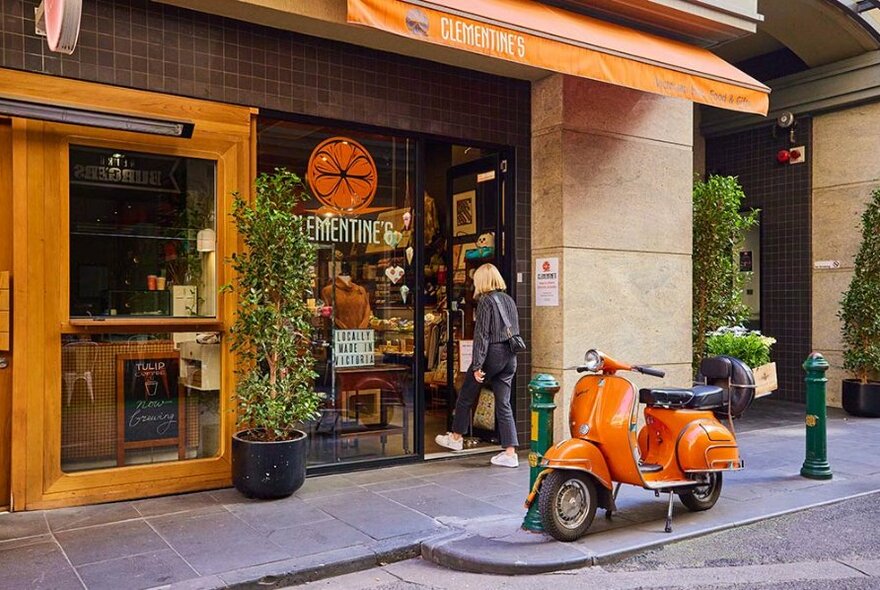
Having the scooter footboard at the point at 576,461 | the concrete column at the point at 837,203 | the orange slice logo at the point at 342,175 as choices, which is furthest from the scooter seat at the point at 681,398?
the concrete column at the point at 837,203

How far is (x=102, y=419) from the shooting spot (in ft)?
19.0

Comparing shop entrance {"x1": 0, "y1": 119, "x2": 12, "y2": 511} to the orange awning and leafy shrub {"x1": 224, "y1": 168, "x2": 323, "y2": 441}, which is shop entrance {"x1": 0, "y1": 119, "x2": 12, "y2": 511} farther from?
the orange awning

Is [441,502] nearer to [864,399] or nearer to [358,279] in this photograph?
[358,279]

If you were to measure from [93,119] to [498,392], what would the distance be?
419cm

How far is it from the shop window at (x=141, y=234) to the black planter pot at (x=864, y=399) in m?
8.68

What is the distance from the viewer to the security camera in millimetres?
11375

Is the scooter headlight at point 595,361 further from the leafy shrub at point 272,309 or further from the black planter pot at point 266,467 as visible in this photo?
the black planter pot at point 266,467

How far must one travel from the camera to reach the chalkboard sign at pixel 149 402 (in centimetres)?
587

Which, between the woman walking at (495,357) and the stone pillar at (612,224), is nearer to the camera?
the woman walking at (495,357)

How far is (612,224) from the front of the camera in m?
7.84

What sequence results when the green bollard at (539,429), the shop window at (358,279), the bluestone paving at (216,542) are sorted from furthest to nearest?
the shop window at (358,279) → the green bollard at (539,429) → the bluestone paving at (216,542)

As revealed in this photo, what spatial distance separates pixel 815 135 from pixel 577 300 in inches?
245

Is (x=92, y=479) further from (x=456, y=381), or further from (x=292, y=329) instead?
(x=456, y=381)

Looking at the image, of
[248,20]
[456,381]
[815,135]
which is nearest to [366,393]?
[456,381]
